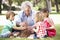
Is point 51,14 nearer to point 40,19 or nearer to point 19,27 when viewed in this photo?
point 40,19

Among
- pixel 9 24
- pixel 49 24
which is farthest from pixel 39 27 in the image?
pixel 9 24

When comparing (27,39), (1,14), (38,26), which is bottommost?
(27,39)

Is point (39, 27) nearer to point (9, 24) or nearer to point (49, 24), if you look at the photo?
point (49, 24)

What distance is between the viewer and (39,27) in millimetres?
1581

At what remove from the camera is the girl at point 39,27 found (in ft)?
5.16

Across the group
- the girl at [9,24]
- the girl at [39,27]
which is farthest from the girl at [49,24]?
the girl at [9,24]

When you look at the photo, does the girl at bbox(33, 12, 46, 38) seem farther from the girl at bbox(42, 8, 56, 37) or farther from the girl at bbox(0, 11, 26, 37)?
the girl at bbox(0, 11, 26, 37)

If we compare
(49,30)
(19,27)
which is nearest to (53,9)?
(49,30)

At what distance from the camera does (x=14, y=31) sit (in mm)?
1595

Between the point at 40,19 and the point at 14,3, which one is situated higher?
the point at 14,3

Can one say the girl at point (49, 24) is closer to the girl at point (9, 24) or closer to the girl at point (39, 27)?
the girl at point (39, 27)

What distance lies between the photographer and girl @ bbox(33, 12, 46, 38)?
1.57 metres

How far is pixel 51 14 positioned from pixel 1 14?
40 centimetres

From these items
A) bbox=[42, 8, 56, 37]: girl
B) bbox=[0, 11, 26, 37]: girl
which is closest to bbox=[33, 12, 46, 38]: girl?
bbox=[42, 8, 56, 37]: girl
